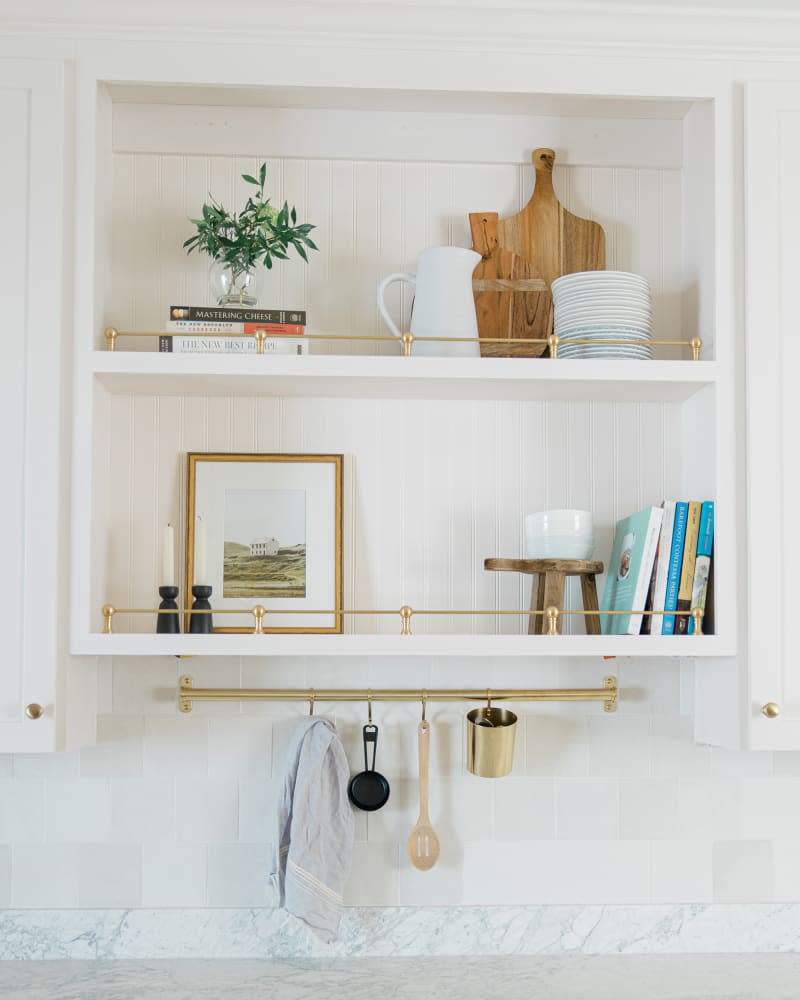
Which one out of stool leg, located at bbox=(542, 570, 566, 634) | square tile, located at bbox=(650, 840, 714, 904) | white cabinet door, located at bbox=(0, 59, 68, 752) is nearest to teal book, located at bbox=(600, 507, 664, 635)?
stool leg, located at bbox=(542, 570, 566, 634)

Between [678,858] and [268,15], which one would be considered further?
[678,858]

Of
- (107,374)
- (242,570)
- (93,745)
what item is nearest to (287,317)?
(107,374)

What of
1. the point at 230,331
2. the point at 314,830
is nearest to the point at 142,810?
the point at 314,830

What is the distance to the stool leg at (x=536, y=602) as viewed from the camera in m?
1.75

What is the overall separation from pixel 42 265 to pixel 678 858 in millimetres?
1507

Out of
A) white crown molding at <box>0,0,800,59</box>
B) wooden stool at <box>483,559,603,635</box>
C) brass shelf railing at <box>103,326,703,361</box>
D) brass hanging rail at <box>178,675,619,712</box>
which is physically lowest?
brass hanging rail at <box>178,675,619,712</box>

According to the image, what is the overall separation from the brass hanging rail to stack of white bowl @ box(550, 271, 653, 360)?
1.96ft

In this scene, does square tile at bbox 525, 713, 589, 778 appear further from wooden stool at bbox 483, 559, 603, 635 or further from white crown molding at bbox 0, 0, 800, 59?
white crown molding at bbox 0, 0, 800, 59

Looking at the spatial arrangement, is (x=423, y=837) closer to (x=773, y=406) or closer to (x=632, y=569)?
(x=632, y=569)

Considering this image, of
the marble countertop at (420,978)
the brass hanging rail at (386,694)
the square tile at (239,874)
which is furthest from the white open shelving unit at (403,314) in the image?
the marble countertop at (420,978)

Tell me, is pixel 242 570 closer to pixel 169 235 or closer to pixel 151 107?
pixel 169 235

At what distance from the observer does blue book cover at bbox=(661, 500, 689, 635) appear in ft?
5.50

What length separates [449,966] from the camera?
1773mm

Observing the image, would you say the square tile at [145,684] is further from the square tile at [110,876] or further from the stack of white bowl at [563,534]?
the stack of white bowl at [563,534]
